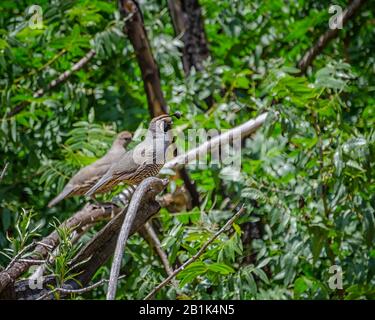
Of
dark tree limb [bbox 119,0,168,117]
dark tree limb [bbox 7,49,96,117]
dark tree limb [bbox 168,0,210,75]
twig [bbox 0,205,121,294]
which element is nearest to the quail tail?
twig [bbox 0,205,121,294]

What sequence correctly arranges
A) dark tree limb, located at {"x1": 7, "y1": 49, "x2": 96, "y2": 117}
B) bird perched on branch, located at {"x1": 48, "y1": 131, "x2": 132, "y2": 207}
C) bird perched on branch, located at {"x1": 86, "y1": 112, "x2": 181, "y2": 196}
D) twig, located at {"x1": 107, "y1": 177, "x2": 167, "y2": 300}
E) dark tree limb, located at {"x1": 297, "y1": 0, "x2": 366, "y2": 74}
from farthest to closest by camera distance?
dark tree limb, located at {"x1": 297, "y1": 0, "x2": 366, "y2": 74} → dark tree limb, located at {"x1": 7, "y1": 49, "x2": 96, "y2": 117} → bird perched on branch, located at {"x1": 48, "y1": 131, "x2": 132, "y2": 207} → bird perched on branch, located at {"x1": 86, "y1": 112, "x2": 181, "y2": 196} → twig, located at {"x1": 107, "y1": 177, "x2": 167, "y2": 300}

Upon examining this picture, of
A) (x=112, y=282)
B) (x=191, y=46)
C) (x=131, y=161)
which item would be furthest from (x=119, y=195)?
(x=112, y=282)

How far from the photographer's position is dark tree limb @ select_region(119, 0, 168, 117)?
681 centimetres

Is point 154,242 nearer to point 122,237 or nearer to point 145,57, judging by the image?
point 145,57

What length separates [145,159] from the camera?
5.37 meters

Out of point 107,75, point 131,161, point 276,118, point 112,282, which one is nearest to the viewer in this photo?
point 112,282

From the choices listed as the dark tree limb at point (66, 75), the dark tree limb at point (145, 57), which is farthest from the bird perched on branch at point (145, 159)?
the dark tree limb at point (66, 75)

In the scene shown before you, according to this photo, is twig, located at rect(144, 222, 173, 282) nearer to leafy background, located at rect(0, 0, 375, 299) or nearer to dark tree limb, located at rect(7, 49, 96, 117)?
leafy background, located at rect(0, 0, 375, 299)

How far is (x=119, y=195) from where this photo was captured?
606cm

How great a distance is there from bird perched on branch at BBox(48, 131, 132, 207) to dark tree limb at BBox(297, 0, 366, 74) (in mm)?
1974

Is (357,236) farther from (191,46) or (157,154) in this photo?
(191,46)

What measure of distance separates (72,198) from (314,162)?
81.4 inches

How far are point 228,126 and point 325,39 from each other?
1417mm

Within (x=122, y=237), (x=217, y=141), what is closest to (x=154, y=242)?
(x=217, y=141)
